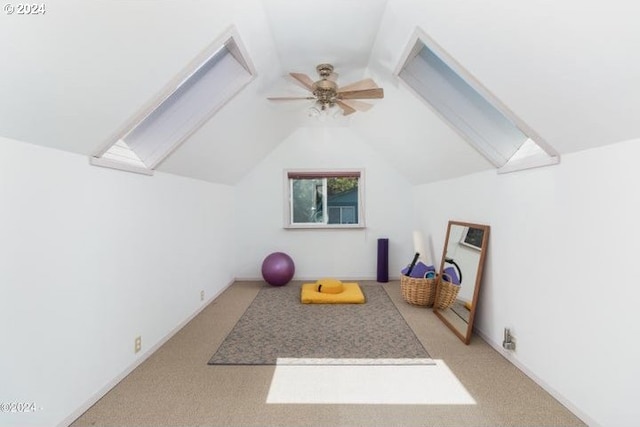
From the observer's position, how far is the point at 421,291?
159 inches

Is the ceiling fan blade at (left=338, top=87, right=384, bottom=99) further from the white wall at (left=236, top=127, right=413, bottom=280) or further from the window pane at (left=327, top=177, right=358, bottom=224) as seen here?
the window pane at (left=327, top=177, right=358, bottom=224)

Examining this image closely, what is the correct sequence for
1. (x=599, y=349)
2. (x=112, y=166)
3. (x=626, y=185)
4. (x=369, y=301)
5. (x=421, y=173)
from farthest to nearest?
(x=421, y=173), (x=369, y=301), (x=112, y=166), (x=599, y=349), (x=626, y=185)

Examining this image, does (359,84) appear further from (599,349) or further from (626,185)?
(599,349)

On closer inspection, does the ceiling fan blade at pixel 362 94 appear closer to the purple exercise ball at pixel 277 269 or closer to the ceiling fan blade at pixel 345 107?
the ceiling fan blade at pixel 345 107

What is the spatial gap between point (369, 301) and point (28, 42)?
402 cm

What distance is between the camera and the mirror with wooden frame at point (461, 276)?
3.04 m

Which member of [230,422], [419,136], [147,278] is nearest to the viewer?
[230,422]

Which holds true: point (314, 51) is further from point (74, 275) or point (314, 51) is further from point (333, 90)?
point (74, 275)

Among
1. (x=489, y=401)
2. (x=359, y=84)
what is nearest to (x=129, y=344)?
(x=489, y=401)

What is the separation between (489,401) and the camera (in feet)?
6.91

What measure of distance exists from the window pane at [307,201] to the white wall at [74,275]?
270cm

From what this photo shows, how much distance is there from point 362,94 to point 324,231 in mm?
2900

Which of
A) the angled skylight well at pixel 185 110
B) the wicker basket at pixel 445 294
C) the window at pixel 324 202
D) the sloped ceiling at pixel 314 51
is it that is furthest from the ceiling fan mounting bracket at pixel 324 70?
the wicker basket at pixel 445 294

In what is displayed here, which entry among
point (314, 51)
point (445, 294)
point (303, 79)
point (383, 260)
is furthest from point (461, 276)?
point (314, 51)
